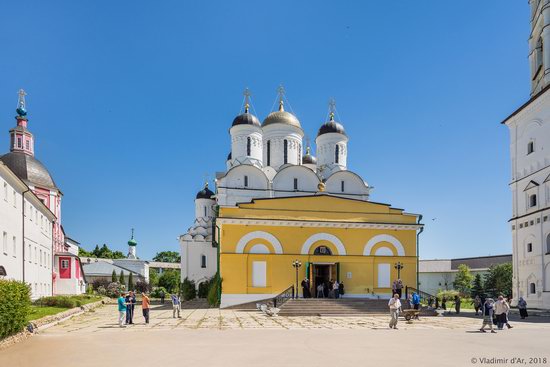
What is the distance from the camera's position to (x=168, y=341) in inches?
534

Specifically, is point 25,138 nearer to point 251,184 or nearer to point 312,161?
point 251,184

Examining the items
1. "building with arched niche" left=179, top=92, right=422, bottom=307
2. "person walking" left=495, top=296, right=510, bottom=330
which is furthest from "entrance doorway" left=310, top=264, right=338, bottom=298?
"person walking" left=495, top=296, right=510, bottom=330

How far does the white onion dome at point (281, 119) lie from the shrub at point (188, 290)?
52.9ft

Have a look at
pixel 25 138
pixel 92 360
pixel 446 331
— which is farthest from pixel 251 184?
pixel 92 360

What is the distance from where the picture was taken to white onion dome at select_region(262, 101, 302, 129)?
145ft

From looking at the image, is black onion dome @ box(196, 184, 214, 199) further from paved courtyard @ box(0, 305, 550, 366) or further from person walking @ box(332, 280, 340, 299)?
paved courtyard @ box(0, 305, 550, 366)

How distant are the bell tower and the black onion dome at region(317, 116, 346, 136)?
2449cm

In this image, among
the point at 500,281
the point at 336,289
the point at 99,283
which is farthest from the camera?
the point at 99,283

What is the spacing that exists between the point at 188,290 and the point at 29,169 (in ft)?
55.9

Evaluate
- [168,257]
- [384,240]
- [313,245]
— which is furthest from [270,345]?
[168,257]

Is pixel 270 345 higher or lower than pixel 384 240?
lower

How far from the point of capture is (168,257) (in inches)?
4547

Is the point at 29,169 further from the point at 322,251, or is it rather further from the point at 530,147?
the point at 530,147

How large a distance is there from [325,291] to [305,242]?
3095mm
